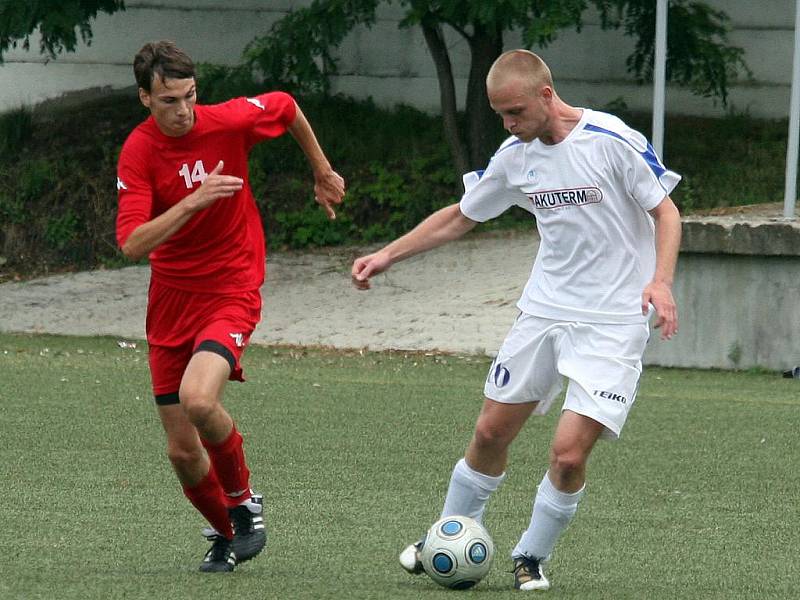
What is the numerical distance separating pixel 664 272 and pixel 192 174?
6.10 feet

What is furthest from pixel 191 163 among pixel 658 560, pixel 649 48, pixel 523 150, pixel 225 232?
pixel 649 48

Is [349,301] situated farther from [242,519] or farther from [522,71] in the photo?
[522,71]

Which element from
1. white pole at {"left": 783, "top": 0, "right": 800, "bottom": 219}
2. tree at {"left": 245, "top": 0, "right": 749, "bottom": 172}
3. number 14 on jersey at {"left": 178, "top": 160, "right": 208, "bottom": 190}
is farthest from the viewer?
tree at {"left": 245, "top": 0, "right": 749, "bottom": 172}

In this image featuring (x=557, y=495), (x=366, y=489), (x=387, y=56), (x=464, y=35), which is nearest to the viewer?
(x=557, y=495)

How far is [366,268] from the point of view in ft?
18.7

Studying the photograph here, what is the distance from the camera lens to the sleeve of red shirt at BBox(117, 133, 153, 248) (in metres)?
5.62

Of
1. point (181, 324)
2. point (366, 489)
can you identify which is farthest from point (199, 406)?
point (366, 489)

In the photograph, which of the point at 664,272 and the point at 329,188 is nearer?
the point at 664,272

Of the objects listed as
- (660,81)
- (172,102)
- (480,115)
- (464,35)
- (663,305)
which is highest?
(172,102)

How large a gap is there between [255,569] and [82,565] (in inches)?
25.7

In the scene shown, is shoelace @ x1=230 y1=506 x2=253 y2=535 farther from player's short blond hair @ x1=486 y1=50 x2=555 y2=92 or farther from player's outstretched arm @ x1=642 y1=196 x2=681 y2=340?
player's short blond hair @ x1=486 y1=50 x2=555 y2=92

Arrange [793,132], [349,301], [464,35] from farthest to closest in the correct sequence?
[464,35] < [349,301] < [793,132]

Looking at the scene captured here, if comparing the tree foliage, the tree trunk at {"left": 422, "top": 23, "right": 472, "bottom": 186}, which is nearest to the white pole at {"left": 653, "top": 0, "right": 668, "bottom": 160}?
the tree foliage

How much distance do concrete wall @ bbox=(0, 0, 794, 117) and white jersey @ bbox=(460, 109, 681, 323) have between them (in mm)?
14337
